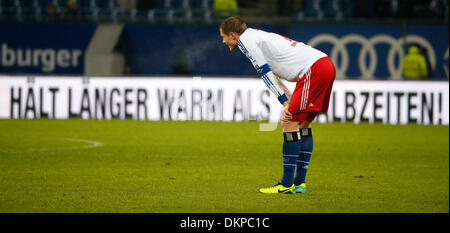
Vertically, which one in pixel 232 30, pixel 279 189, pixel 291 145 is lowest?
pixel 279 189

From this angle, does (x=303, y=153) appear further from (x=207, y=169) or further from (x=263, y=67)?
(x=207, y=169)

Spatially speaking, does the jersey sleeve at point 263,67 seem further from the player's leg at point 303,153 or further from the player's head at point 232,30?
the player's leg at point 303,153

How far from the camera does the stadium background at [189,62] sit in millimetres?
19484

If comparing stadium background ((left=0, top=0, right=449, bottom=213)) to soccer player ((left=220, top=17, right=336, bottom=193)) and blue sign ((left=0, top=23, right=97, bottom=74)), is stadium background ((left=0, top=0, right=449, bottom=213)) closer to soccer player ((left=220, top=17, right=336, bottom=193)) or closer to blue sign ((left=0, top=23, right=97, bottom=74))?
blue sign ((left=0, top=23, right=97, bottom=74))

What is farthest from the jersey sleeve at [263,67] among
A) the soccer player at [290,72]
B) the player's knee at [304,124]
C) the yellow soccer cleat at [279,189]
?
the yellow soccer cleat at [279,189]

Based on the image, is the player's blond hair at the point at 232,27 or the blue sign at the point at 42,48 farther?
the blue sign at the point at 42,48

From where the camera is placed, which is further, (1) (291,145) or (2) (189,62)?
(2) (189,62)

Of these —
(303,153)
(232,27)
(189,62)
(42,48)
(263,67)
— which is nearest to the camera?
(263,67)

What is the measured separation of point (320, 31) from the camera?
23391 mm

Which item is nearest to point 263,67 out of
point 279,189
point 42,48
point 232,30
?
point 232,30

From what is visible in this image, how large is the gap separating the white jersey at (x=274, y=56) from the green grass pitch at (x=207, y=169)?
3.93 feet

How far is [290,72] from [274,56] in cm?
22

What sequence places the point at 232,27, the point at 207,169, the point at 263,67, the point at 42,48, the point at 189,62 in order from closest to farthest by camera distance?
the point at 263,67, the point at 232,27, the point at 207,169, the point at 189,62, the point at 42,48

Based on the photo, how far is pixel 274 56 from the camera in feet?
27.7
